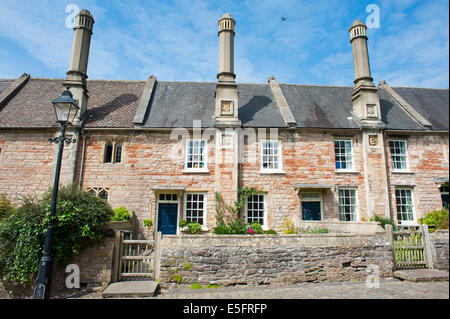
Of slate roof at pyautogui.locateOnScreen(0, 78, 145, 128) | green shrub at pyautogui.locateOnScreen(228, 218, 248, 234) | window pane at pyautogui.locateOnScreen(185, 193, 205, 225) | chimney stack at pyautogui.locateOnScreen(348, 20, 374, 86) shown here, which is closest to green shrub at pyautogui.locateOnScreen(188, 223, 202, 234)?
window pane at pyautogui.locateOnScreen(185, 193, 205, 225)

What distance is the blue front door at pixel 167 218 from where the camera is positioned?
14.4m

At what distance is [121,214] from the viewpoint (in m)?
13.5

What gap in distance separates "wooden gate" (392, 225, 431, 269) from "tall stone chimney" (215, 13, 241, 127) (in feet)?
29.3

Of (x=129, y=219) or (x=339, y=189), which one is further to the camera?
(x=339, y=189)

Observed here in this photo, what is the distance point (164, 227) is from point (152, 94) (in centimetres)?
867

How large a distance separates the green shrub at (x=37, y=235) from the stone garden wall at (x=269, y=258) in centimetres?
253

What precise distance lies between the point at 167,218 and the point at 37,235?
257 inches

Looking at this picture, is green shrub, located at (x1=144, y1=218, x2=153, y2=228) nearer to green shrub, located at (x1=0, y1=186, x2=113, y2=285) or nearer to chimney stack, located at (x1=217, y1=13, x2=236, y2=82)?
green shrub, located at (x1=0, y1=186, x2=113, y2=285)

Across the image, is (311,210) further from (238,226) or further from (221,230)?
(221,230)

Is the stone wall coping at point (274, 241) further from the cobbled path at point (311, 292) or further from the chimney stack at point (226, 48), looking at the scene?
the chimney stack at point (226, 48)

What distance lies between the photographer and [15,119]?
15.6m

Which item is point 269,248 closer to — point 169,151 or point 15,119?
point 169,151

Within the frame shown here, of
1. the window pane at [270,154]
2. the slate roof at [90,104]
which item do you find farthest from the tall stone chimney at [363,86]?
the slate roof at [90,104]

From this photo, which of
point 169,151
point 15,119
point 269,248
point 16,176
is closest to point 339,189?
point 269,248
